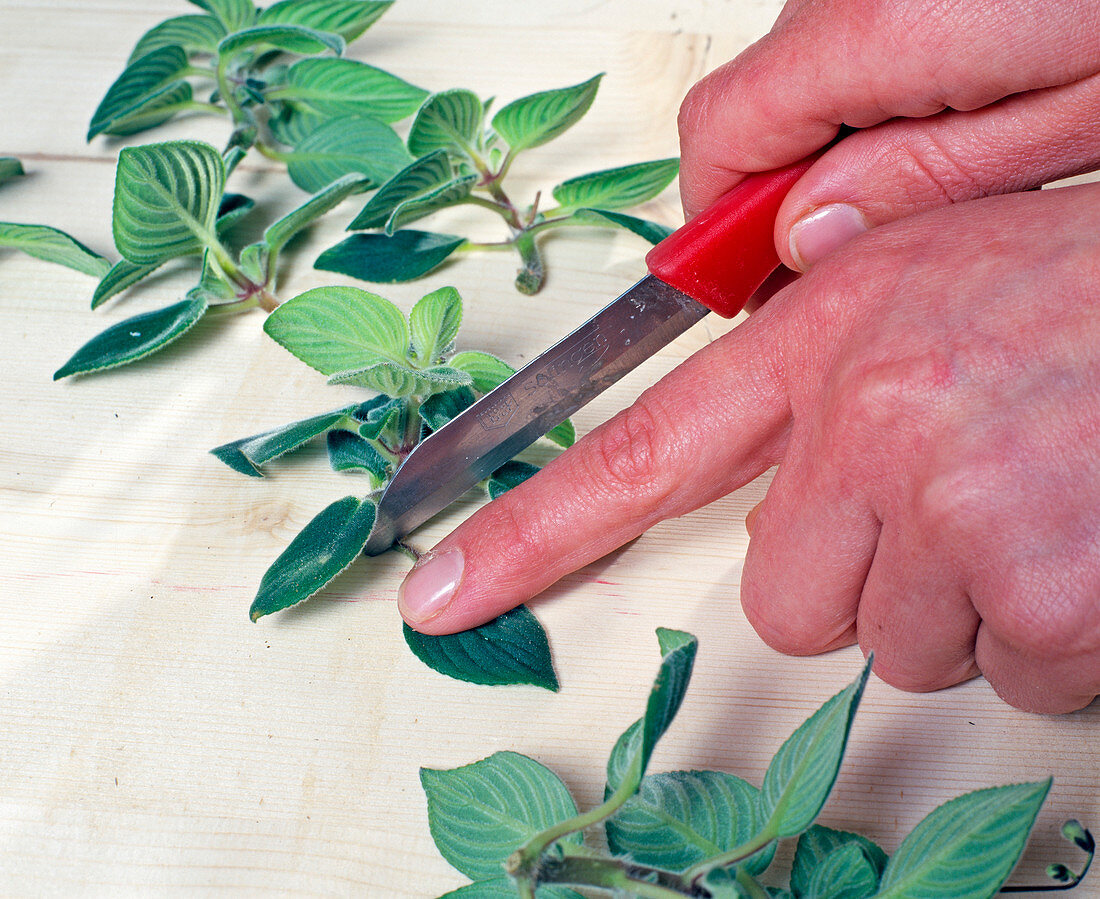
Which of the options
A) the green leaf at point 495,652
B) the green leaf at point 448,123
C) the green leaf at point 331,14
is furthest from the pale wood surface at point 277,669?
the green leaf at point 331,14

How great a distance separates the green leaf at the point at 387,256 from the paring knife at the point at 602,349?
240mm

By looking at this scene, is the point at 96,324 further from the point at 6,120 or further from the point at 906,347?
the point at 906,347

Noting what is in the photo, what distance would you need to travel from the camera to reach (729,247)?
68 cm

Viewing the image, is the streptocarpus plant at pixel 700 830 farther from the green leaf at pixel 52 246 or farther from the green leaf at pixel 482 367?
the green leaf at pixel 52 246

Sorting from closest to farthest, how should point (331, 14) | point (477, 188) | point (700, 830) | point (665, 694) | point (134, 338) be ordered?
point (665, 694) → point (700, 830) → point (134, 338) → point (477, 188) → point (331, 14)

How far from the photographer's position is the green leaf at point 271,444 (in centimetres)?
68

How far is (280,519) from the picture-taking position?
2.41ft

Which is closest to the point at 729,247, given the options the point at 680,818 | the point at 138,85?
the point at 680,818

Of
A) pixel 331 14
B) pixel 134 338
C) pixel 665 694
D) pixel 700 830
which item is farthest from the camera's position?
pixel 331 14

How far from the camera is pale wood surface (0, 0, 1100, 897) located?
0.59 metres

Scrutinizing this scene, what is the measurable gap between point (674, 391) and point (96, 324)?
22.1 inches

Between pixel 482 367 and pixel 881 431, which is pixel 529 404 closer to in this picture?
pixel 482 367

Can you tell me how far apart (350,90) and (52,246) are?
0.34 metres

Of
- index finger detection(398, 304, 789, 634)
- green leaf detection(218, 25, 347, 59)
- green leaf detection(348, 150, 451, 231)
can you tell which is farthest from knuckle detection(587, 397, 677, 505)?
green leaf detection(218, 25, 347, 59)
